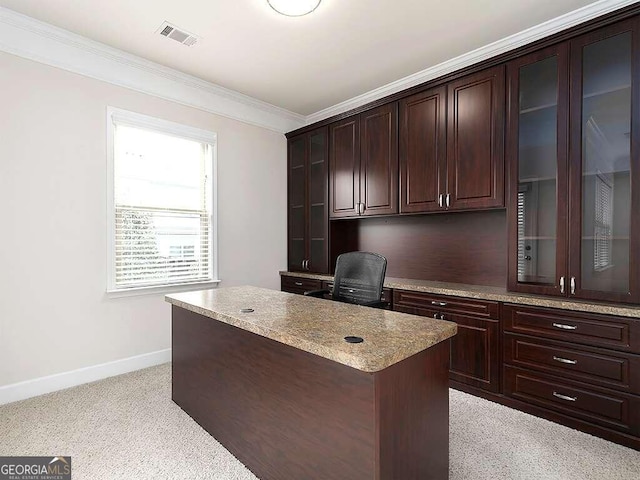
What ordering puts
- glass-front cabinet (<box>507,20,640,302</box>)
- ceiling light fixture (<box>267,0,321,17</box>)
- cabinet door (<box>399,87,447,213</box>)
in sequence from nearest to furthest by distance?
glass-front cabinet (<box>507,20,640,302</box>), ceiling light fixture (<box>267,0,321,17</box>), cabinet door (<box>399,87,447,213</box>)

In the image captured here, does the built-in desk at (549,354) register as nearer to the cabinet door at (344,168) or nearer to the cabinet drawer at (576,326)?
the cabinet drawer at (576,326)

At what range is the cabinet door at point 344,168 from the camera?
376 cm

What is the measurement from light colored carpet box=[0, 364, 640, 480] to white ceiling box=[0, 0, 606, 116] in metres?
2.87

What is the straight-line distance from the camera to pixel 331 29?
265 centimetres

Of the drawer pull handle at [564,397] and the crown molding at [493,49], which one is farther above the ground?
the crown molding at [493,49]

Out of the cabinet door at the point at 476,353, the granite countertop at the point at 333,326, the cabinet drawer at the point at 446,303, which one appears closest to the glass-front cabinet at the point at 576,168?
the cabinet drawer at the point at 446,303

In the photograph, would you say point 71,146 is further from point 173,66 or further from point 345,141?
point 345,141

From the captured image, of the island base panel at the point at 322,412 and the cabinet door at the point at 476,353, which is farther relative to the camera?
the cabinet door at the point at 476,353

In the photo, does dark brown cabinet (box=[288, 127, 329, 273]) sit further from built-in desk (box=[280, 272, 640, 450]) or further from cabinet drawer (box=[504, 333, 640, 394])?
cabinet drawer (box=[504, 333, 640, 394])

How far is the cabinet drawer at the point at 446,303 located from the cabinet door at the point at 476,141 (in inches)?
30.6

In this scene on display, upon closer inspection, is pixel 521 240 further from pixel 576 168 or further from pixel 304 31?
pixel 304 31

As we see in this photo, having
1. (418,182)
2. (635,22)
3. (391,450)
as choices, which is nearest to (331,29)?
(418,182)

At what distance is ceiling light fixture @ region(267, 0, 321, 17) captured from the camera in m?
2.27

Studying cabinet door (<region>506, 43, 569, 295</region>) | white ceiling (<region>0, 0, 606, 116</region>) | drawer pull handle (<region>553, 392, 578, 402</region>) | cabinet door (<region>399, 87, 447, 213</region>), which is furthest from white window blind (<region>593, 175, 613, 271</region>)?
white ceiling (<region>0, 0, 606, 116</region>)
